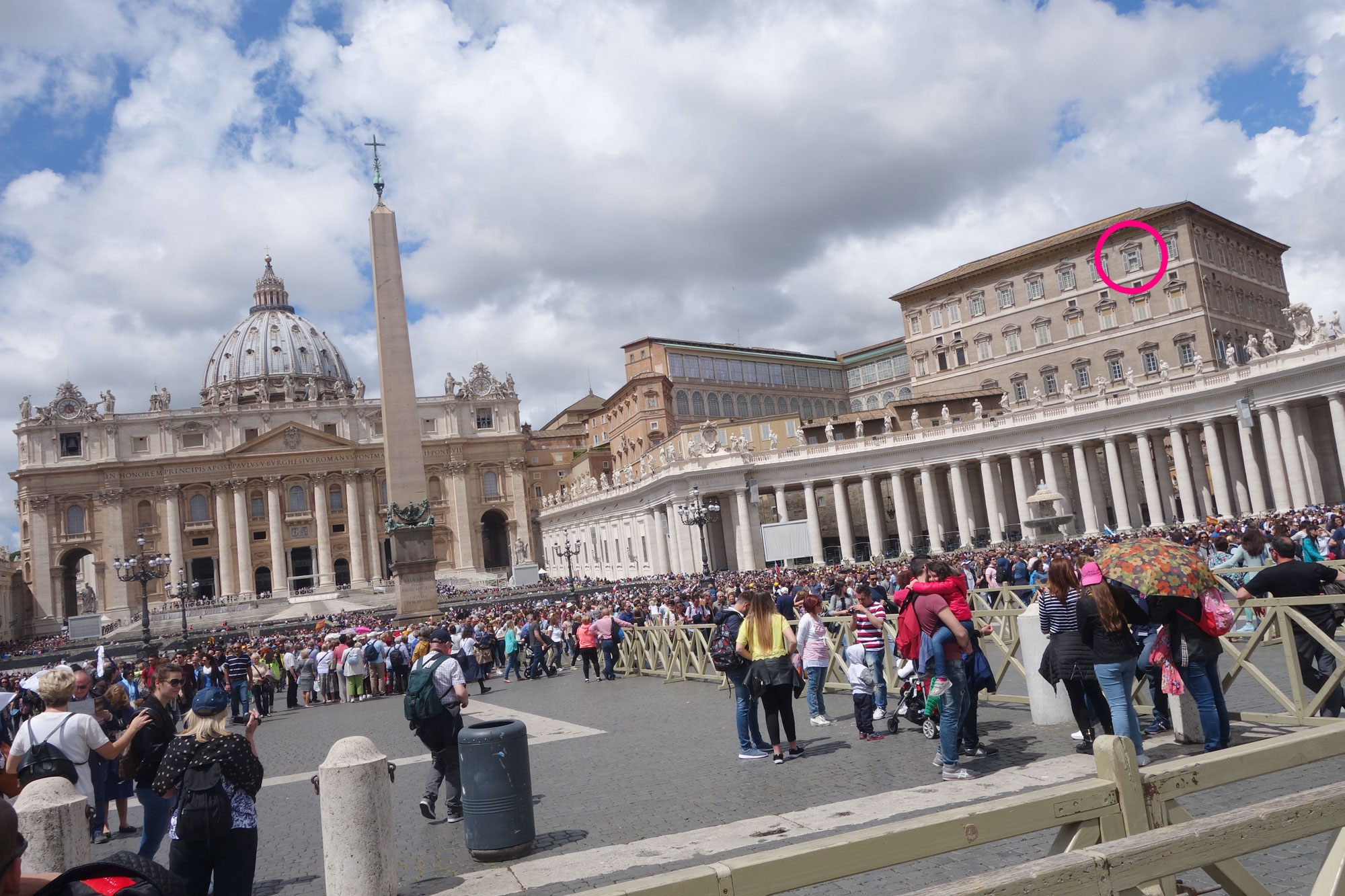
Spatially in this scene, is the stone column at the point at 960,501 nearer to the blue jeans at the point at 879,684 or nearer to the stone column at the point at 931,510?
the stone column at the point at 931,510

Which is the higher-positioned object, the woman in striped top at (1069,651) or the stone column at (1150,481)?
the stone column at (1150,481)

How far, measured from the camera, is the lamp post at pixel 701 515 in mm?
38281

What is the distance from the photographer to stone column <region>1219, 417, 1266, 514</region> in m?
41.2

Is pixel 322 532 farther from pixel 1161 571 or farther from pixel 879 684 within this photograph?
pixel 1161 571

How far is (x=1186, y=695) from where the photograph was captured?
7770 mm

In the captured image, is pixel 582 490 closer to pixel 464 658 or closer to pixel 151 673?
pixel 464 658

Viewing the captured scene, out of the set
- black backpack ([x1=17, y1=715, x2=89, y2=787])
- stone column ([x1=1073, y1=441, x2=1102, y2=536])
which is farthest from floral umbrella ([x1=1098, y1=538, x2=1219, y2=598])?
stone column ([x1=1073, y1=441, x2=1102, y2=536])

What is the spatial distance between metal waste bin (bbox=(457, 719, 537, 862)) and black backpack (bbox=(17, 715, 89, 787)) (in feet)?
9.56

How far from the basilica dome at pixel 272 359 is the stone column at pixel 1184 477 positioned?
272ft

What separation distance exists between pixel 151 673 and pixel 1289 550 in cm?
996

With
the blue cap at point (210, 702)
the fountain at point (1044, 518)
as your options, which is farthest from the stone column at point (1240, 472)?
the blue cap at point (210, 702)

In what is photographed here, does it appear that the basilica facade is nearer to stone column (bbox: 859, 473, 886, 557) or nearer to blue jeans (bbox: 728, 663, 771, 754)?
stone column (bbox: 859, 473, 886, 557)

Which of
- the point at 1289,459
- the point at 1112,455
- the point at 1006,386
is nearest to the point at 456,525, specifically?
the point at 1006,386

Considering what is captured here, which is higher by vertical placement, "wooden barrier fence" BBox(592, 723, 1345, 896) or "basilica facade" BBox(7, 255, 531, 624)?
"basilica facade" BBox(7, 255, 531, 624)
